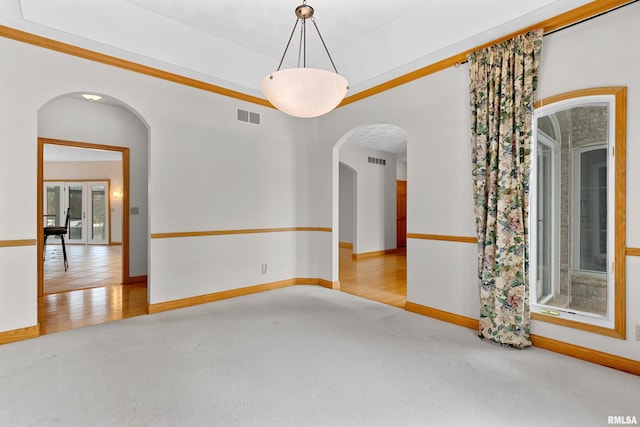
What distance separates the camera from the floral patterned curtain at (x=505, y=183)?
2.78 metres

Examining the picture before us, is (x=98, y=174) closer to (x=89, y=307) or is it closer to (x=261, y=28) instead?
(x=89, y=307)

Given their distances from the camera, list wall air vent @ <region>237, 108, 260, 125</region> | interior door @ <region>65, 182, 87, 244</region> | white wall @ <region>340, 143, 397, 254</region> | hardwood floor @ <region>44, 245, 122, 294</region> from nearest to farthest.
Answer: wall air vent @ <region>237, 108, 260, 125</region>, hardwood floor @ <region>44, 245, 122, 294</region>, white wall @ <region>340, 143, 397, 254</region>, interior door @ <region>65, 182, 87, 244</region>

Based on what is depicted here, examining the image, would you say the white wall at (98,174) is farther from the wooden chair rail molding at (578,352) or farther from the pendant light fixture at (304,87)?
the wooden chair rail molding at (578,352)

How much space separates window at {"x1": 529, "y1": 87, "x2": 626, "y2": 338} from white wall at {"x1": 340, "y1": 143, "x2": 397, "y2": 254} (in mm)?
5184

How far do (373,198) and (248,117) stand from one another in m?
4.91

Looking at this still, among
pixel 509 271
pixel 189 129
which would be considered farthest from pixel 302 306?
pixel 189 129

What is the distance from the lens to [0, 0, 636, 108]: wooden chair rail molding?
2504 millimetres

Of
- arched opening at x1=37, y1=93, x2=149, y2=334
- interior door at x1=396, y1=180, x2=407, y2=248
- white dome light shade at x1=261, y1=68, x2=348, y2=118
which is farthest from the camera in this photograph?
interior door at x1=396, y1=180, x2=407, y2=248

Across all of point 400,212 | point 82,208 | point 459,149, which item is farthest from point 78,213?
point 459,149

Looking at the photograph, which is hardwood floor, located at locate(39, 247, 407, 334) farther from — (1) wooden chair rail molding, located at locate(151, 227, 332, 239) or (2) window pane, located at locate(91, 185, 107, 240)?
(2) window pane, located at locate(91, 185, 107, 240)

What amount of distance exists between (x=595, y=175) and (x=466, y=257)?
4.27ft

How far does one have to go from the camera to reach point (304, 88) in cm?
230

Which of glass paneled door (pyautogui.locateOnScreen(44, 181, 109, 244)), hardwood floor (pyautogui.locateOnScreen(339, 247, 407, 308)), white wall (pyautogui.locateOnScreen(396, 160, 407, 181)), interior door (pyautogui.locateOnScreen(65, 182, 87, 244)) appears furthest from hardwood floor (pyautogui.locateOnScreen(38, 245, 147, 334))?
white wall (pyautogui.locateOnScreen(396, 160, 407, 181))

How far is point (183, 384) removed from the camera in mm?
2219
